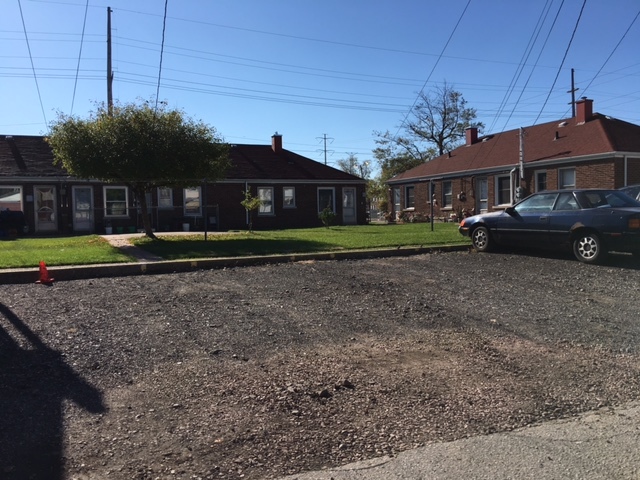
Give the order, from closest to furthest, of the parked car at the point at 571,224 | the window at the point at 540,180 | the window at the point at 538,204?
the parked car at the point at 571,224 → the window at the point at 538,204 → the window at the point at 540,180

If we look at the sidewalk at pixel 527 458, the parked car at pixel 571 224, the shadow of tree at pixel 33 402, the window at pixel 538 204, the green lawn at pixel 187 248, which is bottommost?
the sidewalk at pixel 527 458

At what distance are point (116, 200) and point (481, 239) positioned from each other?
58.6 ft

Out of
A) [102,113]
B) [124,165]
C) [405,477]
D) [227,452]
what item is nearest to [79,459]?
[227,452]

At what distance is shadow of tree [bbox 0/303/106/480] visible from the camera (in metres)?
3.35

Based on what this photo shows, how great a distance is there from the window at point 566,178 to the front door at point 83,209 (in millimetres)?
20954

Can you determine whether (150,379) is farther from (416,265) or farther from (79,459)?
(416,265)

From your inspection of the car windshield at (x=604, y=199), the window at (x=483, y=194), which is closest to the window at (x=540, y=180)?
the window at (x=483, y=194)

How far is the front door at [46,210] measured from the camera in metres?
23.4

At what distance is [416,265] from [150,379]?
6928 millimetres

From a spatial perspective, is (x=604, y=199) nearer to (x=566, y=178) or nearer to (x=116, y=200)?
(x=566, y=178)

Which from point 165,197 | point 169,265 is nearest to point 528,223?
point 169,265

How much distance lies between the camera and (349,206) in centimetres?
3078

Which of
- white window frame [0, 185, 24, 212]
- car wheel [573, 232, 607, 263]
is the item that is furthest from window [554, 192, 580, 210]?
white window frame [0, 185, 24, 212]

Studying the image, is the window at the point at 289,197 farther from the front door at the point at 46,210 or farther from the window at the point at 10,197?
the window at the point at 10,197
